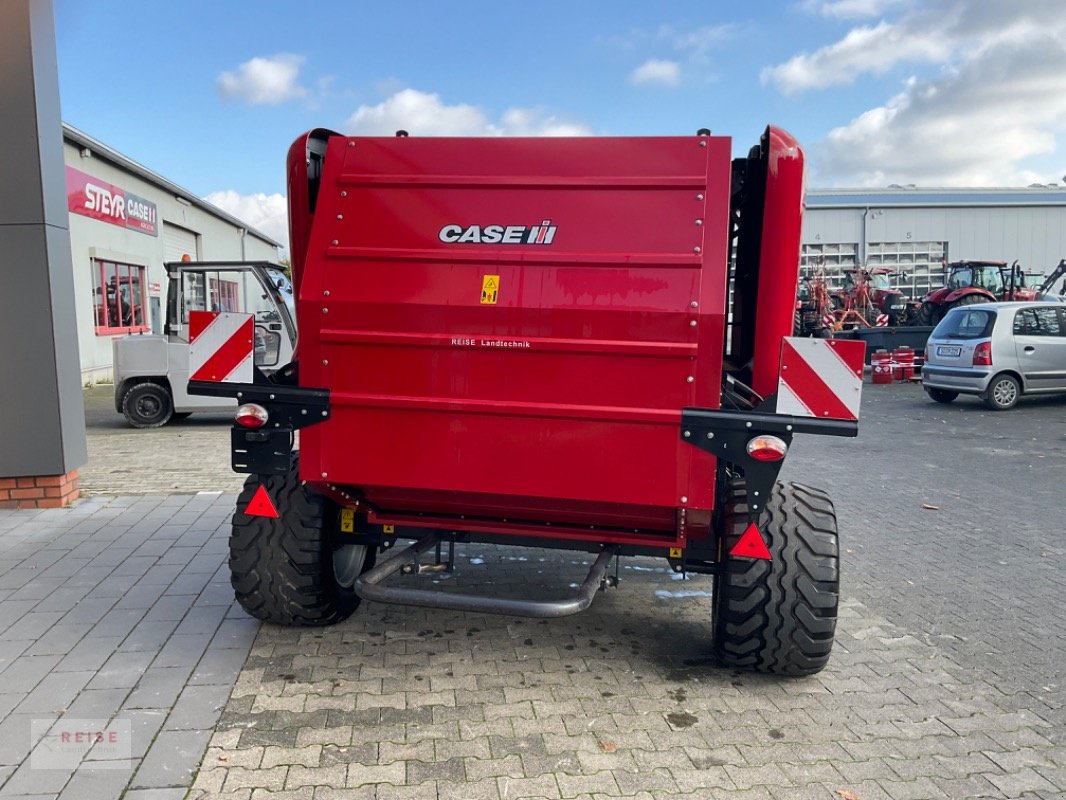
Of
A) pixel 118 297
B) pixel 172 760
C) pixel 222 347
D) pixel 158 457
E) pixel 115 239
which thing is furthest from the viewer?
pixel 118 297

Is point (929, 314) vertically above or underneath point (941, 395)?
above

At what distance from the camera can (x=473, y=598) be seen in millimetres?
3531

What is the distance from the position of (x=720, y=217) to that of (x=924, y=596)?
3.09 m

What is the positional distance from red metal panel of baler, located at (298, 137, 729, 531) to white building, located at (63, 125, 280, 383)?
14459 millimetres

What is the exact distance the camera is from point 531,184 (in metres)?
3.35

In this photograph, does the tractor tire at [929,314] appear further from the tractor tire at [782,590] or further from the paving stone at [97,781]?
the paving stone at [97,781]

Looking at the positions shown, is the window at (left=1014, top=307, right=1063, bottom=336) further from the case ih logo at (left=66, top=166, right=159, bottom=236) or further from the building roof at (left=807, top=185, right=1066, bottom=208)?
the building roof at (left=807, top=185, right=1066, bottom=208)

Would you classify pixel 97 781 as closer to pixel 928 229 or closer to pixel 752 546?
pixel 752 546

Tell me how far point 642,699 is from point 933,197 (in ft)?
122

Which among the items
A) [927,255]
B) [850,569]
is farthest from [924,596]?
[927,255]

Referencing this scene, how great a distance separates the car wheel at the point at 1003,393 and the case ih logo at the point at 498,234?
12.6m

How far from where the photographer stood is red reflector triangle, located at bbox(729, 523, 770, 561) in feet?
10.8

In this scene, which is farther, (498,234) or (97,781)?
(498,234)

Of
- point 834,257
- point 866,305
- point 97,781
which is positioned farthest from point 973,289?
point 97,781
